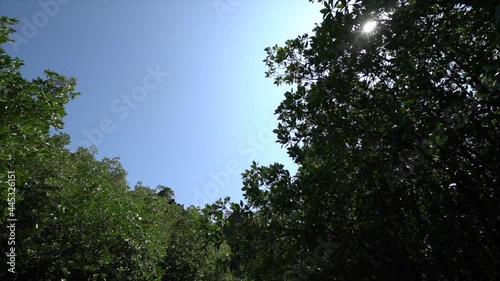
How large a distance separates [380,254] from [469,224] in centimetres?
194

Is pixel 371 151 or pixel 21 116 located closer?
pixel 371 151

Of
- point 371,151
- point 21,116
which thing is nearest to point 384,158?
point 371,151

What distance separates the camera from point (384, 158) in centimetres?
511

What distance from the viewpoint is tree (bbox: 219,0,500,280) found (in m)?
4.95

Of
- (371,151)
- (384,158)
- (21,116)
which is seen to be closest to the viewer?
(384,158)

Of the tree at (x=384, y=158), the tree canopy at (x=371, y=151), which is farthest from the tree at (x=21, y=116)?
the tree at (x=384, y=158)

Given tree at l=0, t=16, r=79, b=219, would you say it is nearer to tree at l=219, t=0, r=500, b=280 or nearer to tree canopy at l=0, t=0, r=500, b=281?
tree canopy at l=0, t=0, r=500, b=281

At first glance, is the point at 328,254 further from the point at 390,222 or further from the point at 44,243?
the point at 44,243

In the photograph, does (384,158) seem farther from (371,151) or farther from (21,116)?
(21,116)

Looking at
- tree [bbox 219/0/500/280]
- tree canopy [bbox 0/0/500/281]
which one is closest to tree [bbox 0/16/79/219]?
tree canopy [bbox 0/0/500/281]

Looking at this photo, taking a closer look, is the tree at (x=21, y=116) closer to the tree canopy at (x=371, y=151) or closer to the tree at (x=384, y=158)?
the tree canopy at (x=371, y=151)

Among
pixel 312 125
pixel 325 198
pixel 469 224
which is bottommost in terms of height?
pixel 469 224

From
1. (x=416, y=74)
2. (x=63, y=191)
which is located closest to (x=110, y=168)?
(x=63, y=191)

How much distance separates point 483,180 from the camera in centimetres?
597
